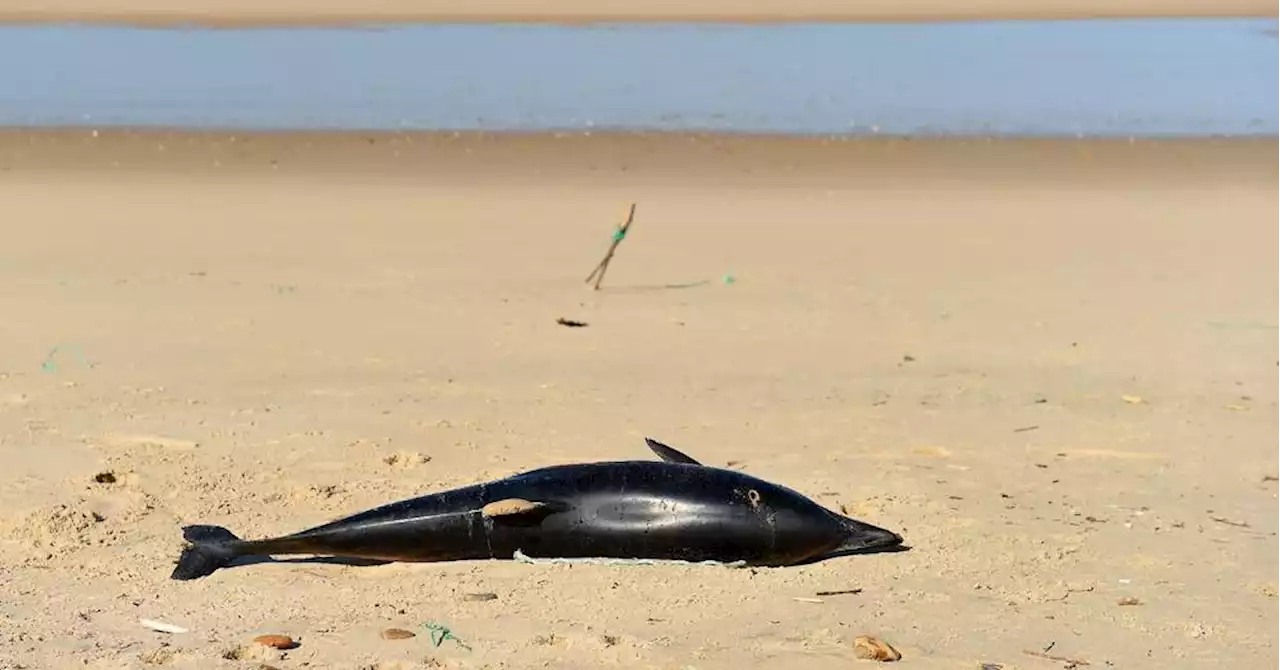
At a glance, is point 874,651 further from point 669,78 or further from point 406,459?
point 669,78

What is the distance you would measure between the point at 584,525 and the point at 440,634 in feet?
2.32

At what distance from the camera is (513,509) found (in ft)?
16.6

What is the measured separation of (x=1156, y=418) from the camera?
736 cm

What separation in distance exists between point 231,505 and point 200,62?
20.0 meters

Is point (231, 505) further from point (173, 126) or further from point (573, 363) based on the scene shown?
point (173, 126)

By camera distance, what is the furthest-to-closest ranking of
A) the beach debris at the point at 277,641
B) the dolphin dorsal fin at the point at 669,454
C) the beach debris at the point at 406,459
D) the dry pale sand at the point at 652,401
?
the beach debris at the point at 406,459 → the dolphin dorsal fin at the point at 669,454 → the dry pale sand at the point at 652,401 → the beach debris at the point at 277,641

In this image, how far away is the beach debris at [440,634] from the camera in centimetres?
452

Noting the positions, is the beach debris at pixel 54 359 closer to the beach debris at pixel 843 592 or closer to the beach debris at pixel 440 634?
the beach debris at pixel 440 634

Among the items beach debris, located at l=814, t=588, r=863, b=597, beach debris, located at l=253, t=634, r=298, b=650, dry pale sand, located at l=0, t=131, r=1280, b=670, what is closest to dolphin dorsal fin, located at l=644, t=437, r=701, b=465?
dry pale sand, located at l=0, t=131, r=1280, b=670

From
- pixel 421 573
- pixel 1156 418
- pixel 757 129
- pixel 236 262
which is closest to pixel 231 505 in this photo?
pixel 421 573

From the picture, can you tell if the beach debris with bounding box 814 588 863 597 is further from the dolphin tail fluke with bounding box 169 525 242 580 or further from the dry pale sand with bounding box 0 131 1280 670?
the dolphin tail fluke with bounding box 169 525 242 580

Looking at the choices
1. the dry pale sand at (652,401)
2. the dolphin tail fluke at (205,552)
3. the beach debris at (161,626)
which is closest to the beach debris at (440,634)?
the dry pale sand at (652,401)

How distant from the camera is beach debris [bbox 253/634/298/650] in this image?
14.6 feet

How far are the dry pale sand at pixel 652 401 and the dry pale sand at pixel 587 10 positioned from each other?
16142mm
